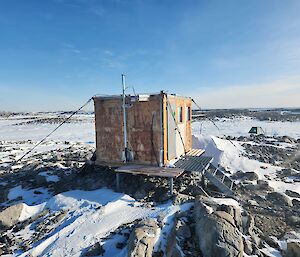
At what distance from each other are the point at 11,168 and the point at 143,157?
9.22m

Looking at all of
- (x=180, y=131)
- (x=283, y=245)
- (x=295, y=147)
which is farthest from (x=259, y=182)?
(x=295, y=147)

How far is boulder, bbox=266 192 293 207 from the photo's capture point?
33.4 feet

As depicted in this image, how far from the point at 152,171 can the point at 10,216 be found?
15.6 ft

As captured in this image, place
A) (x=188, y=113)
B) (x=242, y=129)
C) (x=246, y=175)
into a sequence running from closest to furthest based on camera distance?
(x=188, y=113), (x=246, y=175), (x=242, y=129)

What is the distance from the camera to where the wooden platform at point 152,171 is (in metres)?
8.93

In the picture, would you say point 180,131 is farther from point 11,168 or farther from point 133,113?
point 11,168

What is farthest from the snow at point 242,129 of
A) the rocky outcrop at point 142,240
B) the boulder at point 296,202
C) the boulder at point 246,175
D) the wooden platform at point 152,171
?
the rocky outcrop at point 142,240

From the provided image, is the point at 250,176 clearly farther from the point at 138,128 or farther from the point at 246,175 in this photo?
the point at 138,128

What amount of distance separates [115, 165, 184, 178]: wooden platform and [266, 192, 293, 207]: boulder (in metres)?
4.15

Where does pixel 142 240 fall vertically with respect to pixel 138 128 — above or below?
below

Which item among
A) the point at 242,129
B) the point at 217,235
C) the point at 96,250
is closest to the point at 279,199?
the point at 217,235

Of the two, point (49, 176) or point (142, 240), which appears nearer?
point (142, 240)

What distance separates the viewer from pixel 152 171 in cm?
927

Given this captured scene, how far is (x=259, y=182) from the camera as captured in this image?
40.8 ft
